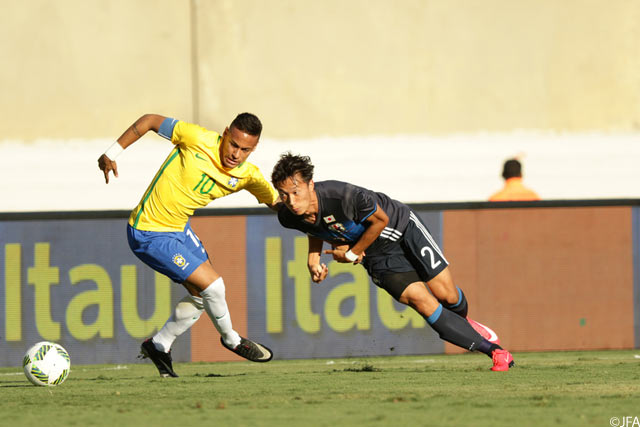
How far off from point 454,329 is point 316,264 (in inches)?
45.6

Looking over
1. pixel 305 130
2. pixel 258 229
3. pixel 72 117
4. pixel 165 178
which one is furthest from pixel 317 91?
pixel 165 178

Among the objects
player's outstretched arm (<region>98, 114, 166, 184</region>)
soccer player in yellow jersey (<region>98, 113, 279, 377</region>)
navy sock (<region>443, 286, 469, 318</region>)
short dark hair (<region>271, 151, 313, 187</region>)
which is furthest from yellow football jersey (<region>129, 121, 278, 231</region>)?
navy sock (<region>443, 286, 469, 318</region>)

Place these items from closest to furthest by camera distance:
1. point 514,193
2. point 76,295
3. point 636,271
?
point 76,295 → point 636,271 → point 514,193

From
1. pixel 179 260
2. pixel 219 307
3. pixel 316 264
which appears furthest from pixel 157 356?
pixel 316 264

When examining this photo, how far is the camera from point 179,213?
805 centimetres

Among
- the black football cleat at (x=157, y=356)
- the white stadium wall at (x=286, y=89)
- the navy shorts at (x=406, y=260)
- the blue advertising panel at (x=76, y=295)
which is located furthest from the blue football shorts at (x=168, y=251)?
the white stadium wall at (x=286, y=89)

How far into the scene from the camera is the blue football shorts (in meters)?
7.93

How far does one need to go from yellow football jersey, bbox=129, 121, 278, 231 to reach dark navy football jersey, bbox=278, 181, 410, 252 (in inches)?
17.3

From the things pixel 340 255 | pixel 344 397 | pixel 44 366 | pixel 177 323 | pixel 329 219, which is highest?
pixel 329 219

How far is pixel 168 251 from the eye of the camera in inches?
312

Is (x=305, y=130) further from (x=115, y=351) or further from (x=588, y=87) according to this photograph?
(x=115, y=351)

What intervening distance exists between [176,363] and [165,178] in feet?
11.1

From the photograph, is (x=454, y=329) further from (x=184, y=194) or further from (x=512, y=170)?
(x=512, y=170)

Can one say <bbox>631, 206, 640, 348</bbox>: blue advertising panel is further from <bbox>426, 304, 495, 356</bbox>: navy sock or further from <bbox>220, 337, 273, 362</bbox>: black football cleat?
<bbox>220, 337, 273, 362</bbox>: black football cleat
